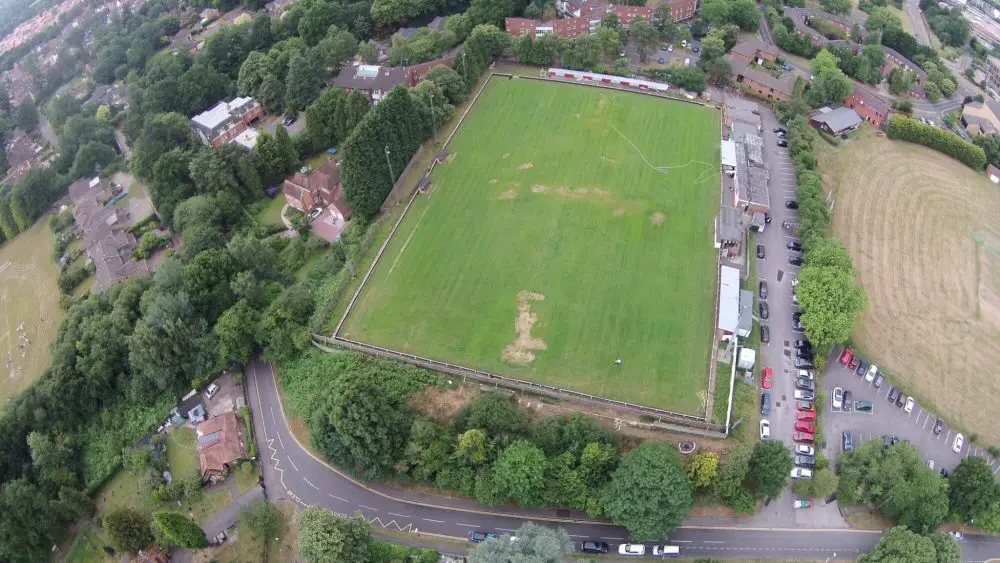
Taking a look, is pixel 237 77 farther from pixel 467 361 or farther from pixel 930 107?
pixel 930 107

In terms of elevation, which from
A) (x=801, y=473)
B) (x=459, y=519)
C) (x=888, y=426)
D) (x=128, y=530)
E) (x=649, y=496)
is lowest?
(x=888, y=426)

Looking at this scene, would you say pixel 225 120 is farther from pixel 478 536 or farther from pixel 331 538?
pixel 478 536

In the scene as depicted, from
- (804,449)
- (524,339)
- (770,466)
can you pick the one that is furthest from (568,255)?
(804,449)

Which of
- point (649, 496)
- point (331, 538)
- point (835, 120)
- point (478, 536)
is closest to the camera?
point (331, 538)

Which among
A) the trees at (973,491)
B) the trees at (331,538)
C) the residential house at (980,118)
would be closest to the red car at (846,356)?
the trees at (973,491)

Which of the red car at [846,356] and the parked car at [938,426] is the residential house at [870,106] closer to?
the red car at [846,356]

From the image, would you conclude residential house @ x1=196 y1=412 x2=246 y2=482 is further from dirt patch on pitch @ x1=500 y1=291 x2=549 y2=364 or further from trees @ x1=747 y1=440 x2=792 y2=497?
trees @ x1=747 y1=440 x2=792 y2=497

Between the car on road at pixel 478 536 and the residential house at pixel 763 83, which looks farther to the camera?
the residential house at pixel 763 83
